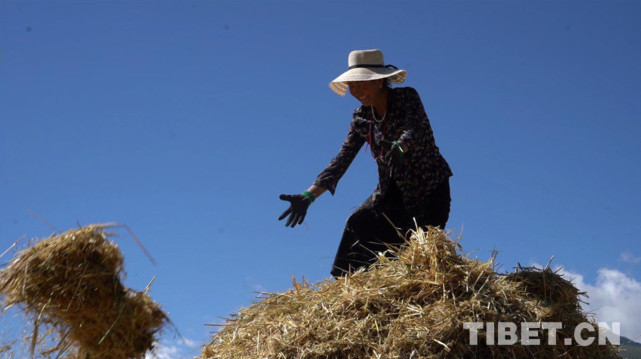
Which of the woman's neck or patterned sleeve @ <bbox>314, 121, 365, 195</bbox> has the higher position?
the woman's neck

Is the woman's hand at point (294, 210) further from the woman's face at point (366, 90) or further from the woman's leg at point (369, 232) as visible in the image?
the woman's face at point (366, 90)

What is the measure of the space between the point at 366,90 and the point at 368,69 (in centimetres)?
27

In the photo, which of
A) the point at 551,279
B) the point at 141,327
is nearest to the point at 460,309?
the point at 551,279

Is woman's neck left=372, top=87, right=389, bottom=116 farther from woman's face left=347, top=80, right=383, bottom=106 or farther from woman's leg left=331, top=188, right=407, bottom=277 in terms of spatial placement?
woman's leg left=331, top=188, right=407, bottom=277

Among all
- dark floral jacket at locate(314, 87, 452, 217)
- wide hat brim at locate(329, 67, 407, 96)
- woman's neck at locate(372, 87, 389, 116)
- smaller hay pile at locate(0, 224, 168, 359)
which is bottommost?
smaller hay pile at locate(0, 224, 168, 359)

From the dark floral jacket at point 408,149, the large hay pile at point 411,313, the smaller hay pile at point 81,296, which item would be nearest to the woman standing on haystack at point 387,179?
the dark floral jacket at point 408,149

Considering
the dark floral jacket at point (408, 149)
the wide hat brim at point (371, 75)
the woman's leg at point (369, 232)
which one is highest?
the wide hat brim at point (371, 75)

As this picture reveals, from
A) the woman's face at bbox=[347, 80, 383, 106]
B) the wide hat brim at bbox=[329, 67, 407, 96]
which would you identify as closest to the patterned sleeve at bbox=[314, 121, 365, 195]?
the woman's face at bbox=[347, 80, 383, 106]

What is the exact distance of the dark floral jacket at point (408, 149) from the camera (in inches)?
277

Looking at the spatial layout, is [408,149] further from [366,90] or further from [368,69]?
[368,69]

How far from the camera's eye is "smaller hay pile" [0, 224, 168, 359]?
5789mm

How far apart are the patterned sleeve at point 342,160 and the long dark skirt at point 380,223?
37 cm

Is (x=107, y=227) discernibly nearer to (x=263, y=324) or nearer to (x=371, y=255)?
(x=263, y=324)

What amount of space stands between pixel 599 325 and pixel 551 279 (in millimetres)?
511
